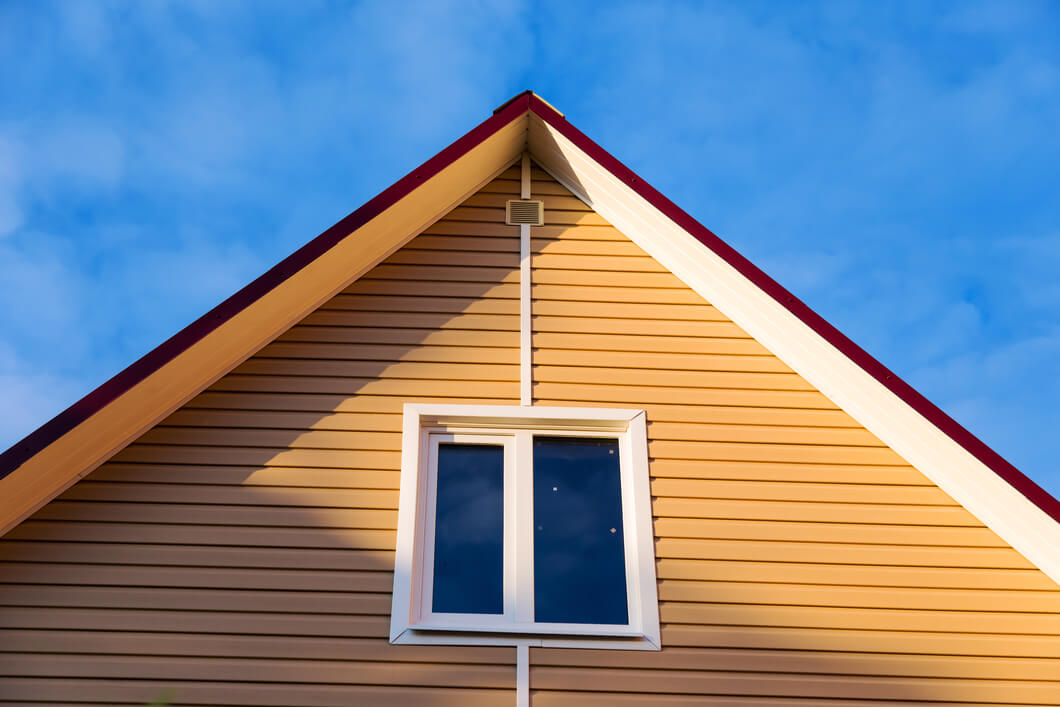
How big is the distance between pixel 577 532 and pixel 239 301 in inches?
91.2

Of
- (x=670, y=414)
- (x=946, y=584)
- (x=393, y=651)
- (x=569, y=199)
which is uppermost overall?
(x=569, y=199)

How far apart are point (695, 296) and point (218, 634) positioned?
3515 millimetres

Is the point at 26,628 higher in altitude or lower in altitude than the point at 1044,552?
lower

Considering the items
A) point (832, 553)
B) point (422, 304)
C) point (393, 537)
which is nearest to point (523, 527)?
point (393, 537)

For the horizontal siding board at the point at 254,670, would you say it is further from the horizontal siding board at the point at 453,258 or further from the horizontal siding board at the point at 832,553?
the horizontal siding board at the point at 453,258

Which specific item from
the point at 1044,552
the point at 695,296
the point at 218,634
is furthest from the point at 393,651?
the point at 1044,552

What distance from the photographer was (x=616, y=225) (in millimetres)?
6250

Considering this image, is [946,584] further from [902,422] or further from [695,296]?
[695,296]

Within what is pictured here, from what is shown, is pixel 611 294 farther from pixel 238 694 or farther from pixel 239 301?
pixel 238 694

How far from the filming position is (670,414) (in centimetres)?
549

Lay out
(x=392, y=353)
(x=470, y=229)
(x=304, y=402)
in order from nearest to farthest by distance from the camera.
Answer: (x=304, y=402)
(x=392, y=353)
(x=470, y=229)

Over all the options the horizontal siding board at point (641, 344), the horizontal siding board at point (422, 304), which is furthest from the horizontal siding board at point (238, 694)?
the horizontal siding board at point (422, 304)

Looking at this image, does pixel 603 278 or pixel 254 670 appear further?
pixel 603 278

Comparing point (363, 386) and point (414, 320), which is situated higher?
point (414, 320)
